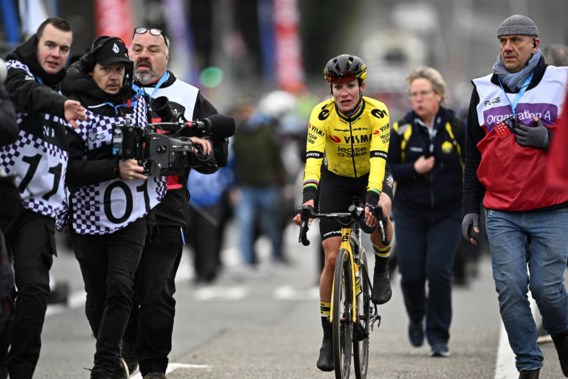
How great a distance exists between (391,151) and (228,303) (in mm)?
5448

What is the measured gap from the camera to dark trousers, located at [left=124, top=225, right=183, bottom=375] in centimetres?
896

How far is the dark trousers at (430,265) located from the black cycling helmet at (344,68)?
103 inches

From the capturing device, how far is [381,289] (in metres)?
9.78

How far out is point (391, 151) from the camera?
11648 mm

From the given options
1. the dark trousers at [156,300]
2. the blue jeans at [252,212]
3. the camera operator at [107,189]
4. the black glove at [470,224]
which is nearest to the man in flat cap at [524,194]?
the black glove at [470,224]

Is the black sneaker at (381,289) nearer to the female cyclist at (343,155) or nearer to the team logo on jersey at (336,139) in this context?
the female cyclist at (343,155)

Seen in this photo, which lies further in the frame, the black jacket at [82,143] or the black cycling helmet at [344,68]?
the black cycling helmet at [344,68]

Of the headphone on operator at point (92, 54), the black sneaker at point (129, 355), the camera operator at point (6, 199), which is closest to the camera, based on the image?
the camera operator at point (6, 199)

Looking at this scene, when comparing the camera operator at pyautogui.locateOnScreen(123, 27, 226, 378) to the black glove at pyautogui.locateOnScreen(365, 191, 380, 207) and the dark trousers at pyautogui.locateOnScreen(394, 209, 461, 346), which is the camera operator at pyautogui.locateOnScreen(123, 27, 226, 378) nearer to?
the black glove at pyautogui.locateOnScreen(365, 191, 380, 207)

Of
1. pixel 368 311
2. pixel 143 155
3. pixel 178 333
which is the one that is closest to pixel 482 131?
pixel 368 311

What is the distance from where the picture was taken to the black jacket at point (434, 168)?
1150 cm

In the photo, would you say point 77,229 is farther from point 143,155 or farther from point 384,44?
point 384,44

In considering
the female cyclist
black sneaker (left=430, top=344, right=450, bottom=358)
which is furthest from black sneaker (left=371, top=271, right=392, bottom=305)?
black sneaker (left=430, top=344, right=450, bottom=358)

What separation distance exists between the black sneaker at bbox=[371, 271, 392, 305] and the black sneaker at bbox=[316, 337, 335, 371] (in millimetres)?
769
